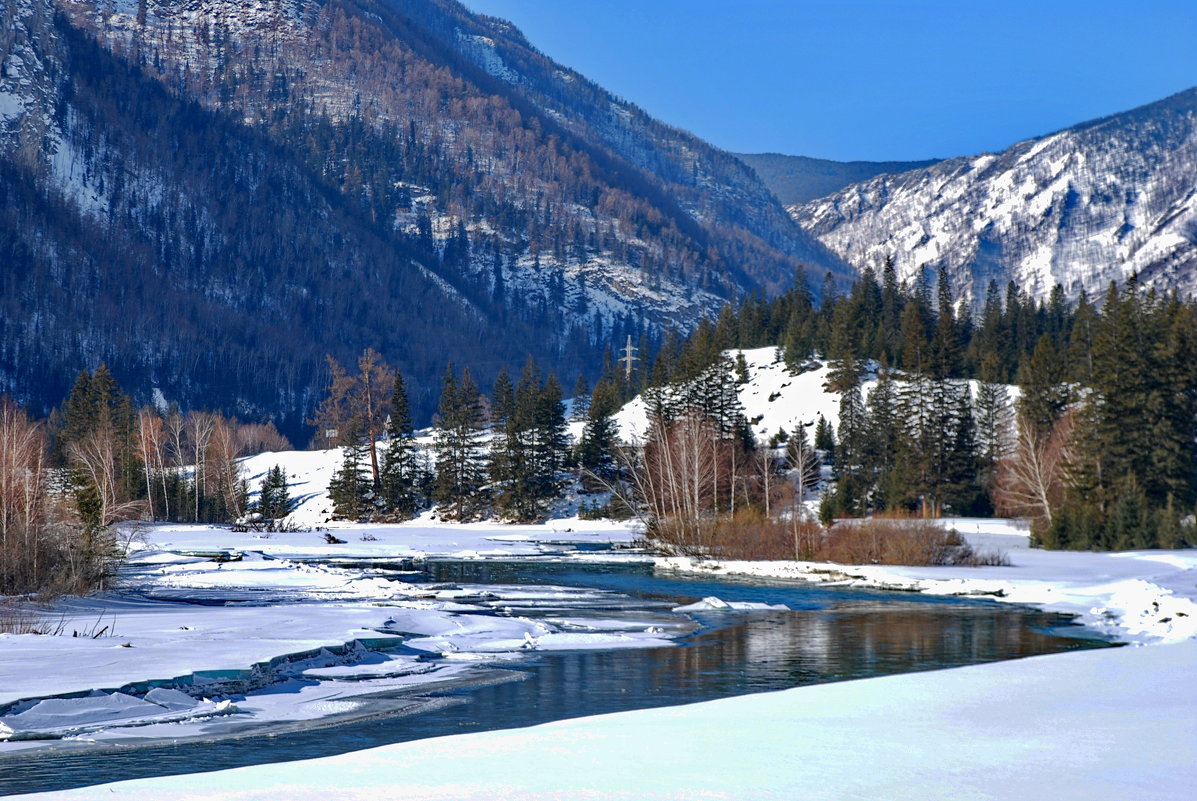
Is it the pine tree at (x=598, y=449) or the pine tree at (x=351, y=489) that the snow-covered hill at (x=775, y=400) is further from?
the pine tree at (x=351, y=489)

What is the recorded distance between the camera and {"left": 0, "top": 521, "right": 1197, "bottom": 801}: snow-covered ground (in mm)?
11758

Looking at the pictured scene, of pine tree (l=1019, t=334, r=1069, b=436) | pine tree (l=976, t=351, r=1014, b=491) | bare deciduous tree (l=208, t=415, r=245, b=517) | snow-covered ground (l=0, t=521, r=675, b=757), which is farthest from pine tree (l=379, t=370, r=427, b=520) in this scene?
pine tree (l=1019, t=334, r=1069, b=436)

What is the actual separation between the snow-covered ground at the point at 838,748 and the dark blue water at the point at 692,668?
1.28 m

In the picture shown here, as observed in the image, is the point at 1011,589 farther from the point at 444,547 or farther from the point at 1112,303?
the point at 1112,303

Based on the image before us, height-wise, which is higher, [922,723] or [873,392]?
[873,392]

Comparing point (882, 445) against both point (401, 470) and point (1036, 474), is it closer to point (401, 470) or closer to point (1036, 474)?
point (1036, 474)

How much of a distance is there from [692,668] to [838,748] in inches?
323

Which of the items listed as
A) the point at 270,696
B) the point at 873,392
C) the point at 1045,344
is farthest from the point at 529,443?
the point at 270,696

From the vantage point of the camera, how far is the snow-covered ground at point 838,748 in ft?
38.6

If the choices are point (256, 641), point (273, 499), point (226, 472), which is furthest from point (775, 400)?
point (256, 641)

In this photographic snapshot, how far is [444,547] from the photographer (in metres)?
62.7

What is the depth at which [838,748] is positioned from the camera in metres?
13.9

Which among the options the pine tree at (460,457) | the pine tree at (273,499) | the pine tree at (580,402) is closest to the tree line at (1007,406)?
the pine tree at (580,402)

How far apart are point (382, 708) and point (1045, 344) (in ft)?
305
